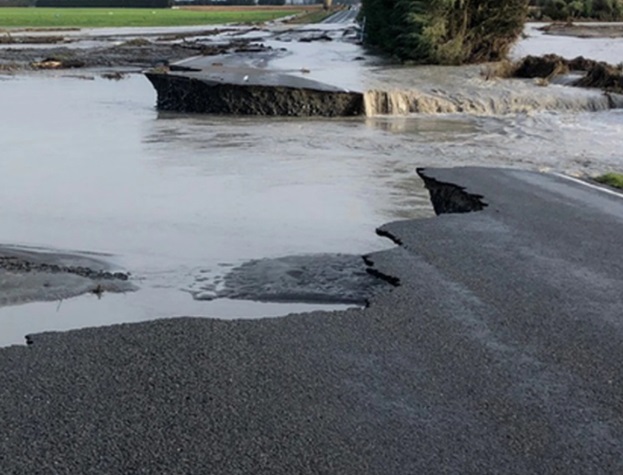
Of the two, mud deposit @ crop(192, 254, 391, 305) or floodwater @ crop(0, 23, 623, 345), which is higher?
mud deposit @ crop(192, 254, 391, 305)

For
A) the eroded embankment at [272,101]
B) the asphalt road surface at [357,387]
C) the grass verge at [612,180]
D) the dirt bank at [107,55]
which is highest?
the asphalt road surface at [357,387]

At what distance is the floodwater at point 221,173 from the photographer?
9.30m

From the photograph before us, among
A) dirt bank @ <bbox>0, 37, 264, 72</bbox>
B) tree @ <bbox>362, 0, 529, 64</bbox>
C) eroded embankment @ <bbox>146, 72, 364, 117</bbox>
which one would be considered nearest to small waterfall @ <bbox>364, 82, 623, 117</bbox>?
eroded embankment @ <bbox>146, 72, 364, 117</bbox>

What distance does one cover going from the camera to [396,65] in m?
35.2

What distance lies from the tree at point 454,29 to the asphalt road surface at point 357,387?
28.5m

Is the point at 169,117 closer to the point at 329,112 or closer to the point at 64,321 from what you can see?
the point at 329,112

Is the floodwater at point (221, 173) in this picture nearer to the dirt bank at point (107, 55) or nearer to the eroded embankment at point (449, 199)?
the eroded embankment at point (449, 199)

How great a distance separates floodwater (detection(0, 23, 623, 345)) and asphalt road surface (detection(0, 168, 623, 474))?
4.20 feet

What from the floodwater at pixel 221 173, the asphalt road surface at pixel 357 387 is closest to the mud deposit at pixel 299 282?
the floodwater at pixel 221 173

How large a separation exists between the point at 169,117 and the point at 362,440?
62.0 feet

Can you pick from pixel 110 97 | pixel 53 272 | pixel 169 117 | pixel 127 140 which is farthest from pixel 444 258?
pixel 110 97

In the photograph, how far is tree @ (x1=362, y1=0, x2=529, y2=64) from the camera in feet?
116

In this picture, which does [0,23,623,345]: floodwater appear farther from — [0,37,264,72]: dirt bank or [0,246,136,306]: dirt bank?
[0,37,264,72]: dirt bank

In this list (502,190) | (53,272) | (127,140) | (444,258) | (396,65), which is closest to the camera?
(444,258)
